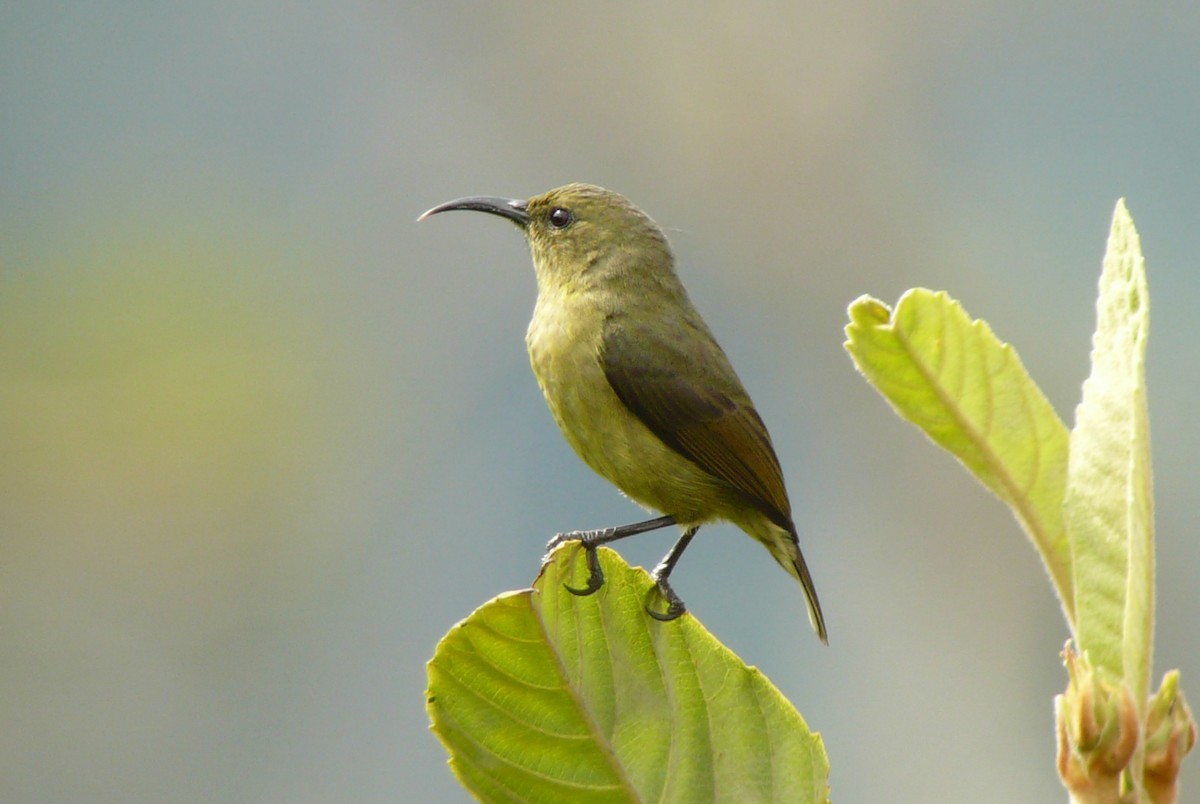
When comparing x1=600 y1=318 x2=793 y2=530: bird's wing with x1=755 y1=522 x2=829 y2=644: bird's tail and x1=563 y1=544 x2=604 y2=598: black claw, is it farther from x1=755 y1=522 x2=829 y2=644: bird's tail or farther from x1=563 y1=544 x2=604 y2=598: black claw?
x1=563 y1=544 x2=604 y2=598: black claw

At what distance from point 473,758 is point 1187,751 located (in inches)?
36.5

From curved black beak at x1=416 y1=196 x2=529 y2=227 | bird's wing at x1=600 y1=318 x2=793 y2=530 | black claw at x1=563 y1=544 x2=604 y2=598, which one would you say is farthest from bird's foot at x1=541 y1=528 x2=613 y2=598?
curved black beak at x1=416 y1=196 x2=529 y2=227

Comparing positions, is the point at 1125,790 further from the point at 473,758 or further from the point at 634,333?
the point at 634,333

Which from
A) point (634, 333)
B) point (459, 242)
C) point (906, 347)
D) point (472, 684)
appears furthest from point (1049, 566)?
point (459, 242)

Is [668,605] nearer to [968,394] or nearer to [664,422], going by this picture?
[664,422]

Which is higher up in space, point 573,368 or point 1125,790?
point 573,368

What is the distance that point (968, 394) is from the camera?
1348mm

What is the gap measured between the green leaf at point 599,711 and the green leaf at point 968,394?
0.45m

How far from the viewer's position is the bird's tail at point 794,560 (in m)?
3.78

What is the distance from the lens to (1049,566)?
1266 millimetres

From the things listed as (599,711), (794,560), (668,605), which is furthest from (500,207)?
(599,711)

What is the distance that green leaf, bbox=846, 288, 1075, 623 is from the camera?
4.30 ft

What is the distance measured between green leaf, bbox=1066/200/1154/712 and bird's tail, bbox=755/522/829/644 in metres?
2.59

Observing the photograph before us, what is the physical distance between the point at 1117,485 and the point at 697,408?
273cm
